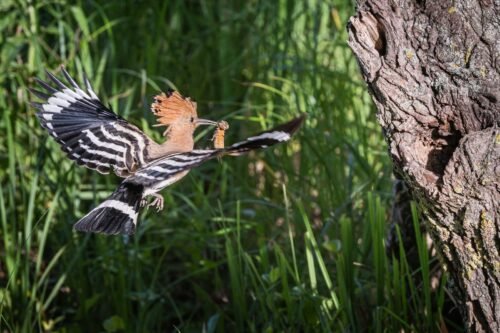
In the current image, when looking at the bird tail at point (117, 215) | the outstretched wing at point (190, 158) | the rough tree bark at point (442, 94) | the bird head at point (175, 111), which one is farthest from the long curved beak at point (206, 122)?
the rough tree bark at point (442, 94)

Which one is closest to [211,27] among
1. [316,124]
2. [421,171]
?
[316,124]

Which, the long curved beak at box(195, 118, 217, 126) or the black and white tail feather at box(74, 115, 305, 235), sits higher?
the long curved beak at box(195, 118, 217, 126)

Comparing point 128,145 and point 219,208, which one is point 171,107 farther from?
point 219,208

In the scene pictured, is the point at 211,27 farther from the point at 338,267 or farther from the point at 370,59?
the point at 370,59

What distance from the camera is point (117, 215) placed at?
1.99 m

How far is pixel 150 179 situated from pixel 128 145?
12.7 inches

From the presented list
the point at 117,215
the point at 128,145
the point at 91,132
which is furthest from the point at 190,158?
the point at 91,132

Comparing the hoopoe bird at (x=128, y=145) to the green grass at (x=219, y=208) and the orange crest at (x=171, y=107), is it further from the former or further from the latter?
the green grass at (x=219, y=208)

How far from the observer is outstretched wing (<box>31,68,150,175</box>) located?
2.20 metres

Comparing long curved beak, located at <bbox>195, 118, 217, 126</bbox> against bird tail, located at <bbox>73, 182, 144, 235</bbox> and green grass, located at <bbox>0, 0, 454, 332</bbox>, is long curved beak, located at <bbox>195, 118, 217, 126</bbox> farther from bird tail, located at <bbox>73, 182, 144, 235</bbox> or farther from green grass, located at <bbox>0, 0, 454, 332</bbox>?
green grass, located at <bbox>0, 0, 454, 332</bbox>

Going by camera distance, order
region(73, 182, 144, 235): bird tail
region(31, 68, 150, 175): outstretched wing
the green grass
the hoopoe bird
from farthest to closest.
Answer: the green grass, region(31, 68, 150, 175): outstretched wing, region(73, 182, 144, 235): bird tail, the hoopoe bird

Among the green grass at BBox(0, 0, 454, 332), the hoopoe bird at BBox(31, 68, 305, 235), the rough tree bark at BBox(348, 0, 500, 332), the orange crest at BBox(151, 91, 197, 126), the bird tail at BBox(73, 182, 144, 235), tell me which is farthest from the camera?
the green grass at BBox(0, 0, 454, 332)

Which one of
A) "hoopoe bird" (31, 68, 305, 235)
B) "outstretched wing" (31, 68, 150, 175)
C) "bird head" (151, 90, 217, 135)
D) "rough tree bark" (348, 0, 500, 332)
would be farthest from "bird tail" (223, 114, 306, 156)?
"outstretched wing" (31, 68, 150, 175)

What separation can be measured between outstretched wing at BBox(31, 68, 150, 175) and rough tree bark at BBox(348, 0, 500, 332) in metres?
0.70
